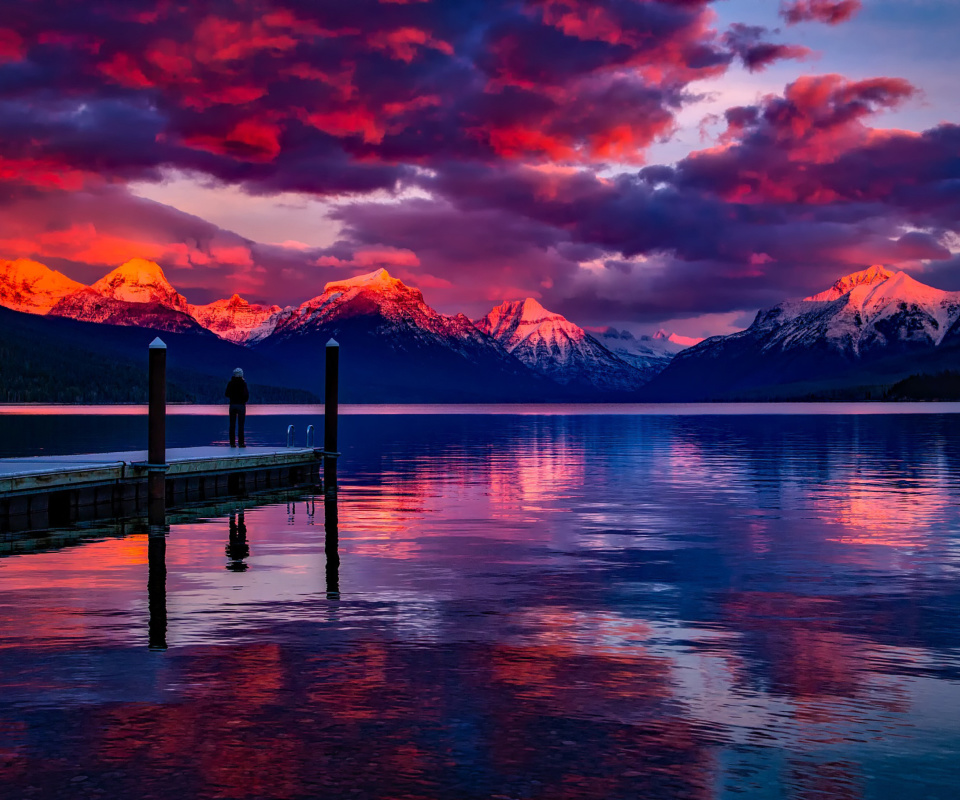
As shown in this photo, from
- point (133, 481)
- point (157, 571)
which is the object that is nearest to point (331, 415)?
point (133, 481)

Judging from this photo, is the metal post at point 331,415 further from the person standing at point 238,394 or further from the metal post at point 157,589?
the metal post at point 157,589

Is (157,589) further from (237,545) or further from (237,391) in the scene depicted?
(237,391)

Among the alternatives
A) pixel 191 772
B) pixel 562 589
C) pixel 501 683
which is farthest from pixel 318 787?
pixel 562 589

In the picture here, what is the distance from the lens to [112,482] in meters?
38.3

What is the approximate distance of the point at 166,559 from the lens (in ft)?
93.5

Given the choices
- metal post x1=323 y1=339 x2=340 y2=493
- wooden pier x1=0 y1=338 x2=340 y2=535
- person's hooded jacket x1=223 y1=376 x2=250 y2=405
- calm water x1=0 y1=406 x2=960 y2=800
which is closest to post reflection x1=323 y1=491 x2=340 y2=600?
calm water x1=0 y1=406 x2=960 y2=800

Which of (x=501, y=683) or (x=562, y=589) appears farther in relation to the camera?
(x=562, y=589)

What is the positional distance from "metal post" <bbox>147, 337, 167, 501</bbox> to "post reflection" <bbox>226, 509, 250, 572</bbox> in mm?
2638

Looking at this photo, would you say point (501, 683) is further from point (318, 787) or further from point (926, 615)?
point (926, 615)

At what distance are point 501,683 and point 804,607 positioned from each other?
8582 mm

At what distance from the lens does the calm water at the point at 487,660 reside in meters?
12.2

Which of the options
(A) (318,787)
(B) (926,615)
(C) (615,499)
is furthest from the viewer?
(C) (615,499)

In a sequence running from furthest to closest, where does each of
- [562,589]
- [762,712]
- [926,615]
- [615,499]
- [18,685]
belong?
[615,499] < [562,589] < [926,615] < [18,685] < [762,712]

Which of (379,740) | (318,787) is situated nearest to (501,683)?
(379,740)
